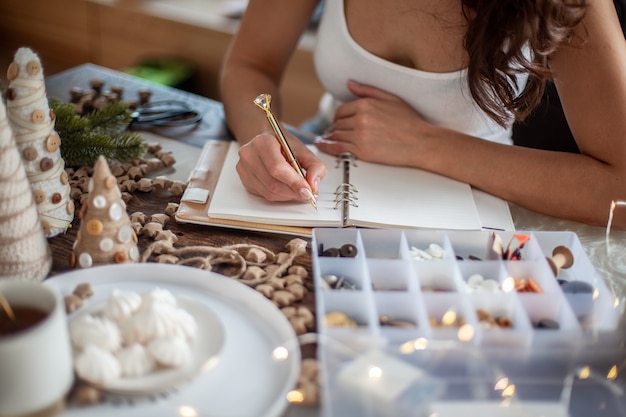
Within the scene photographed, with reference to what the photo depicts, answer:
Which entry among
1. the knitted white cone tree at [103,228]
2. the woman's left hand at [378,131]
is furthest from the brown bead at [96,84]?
the knitted white cone tree at [103,228]

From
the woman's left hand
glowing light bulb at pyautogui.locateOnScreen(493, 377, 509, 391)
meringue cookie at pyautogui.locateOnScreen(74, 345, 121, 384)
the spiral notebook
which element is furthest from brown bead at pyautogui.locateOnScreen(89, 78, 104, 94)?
glowing light bulb at pyautogui.locateOnScreen(493, 377, 509, 391)

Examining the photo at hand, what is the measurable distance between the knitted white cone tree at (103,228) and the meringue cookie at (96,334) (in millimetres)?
141

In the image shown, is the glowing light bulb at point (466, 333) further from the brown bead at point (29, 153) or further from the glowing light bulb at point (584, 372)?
the brown bead at point (29, 153)

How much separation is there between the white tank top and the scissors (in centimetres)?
27

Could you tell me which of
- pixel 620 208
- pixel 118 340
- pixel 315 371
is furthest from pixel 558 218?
pixel 118 340

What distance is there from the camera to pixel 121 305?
60 cm

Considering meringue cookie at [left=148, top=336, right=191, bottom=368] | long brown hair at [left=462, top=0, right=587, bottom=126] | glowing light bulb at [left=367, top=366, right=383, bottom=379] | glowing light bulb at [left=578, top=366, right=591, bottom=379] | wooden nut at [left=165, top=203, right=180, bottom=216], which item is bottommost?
wooden nut at [left=165, top=203, right=180, bottom=216]

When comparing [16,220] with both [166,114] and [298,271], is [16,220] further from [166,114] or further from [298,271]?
[166,114]

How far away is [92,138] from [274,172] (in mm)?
285

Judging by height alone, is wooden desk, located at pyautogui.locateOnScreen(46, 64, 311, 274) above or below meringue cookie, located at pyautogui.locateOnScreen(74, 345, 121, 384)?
below

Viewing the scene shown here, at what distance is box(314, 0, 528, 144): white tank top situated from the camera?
3.65 feet

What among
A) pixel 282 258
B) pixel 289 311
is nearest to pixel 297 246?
pixel 282 258

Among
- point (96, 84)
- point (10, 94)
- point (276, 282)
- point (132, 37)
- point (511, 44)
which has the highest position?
point (511, 44)

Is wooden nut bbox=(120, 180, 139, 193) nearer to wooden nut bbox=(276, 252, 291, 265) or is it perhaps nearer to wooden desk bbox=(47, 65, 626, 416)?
wooden desk bbox=(47, 65, 626, 416)
